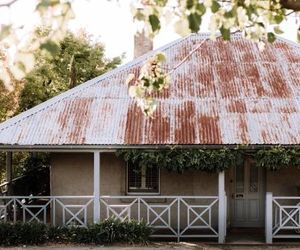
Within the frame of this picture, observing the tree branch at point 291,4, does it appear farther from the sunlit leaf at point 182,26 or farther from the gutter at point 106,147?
the gutter at point 106,147

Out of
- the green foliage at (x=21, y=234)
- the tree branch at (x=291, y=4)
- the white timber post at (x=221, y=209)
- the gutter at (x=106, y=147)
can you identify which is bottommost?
the green foliage at (x=21, y=234)

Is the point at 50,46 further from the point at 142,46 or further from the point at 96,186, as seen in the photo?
the point at 142,46

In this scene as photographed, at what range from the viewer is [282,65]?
1745cm

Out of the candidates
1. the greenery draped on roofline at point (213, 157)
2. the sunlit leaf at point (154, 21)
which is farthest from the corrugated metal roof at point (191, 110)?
the sunlit leaf at point (154, 21)

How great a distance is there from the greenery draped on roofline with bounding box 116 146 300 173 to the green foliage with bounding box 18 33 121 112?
44.2 ft

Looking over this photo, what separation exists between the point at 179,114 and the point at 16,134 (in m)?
4.50

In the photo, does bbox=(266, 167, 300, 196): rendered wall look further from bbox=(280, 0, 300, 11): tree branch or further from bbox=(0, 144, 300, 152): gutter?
bbox=(280, 0, 300, 11): tree branch

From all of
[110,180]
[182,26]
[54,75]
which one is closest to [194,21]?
[182,26]

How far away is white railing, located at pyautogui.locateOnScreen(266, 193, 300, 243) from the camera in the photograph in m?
13.6

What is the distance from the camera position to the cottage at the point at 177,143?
1373 centimetres

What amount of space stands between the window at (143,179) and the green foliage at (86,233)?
7.15ft

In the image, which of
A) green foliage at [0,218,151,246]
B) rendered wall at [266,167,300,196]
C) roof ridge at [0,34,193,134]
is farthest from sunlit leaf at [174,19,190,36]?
rendered wall at [266,167,300,196]

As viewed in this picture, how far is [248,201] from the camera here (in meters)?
15.9

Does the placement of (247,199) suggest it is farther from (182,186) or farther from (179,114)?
(179,114)
